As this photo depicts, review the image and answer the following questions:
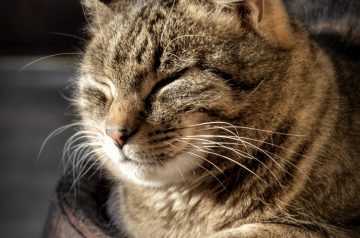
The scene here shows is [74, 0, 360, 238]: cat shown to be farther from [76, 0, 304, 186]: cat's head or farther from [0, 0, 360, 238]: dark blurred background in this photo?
[0, 0, 360, 238]: dark blurred background

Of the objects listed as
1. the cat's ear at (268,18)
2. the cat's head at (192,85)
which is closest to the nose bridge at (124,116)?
the cat's head at (192,85)

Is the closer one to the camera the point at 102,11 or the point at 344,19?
the point at 102,11

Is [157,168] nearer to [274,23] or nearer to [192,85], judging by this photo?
[192,85]

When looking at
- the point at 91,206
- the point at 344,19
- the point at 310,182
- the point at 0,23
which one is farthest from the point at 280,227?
the point at 0,23

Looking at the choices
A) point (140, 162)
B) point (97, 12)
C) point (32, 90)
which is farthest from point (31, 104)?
point (140, 162)

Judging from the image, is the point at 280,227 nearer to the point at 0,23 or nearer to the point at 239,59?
Answer: the point at 239,59

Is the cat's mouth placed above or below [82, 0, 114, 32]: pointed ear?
below

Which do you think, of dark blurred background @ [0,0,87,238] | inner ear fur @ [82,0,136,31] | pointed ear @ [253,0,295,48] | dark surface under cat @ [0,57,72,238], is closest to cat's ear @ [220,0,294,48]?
pointed ear @ [253,0,295,48]
